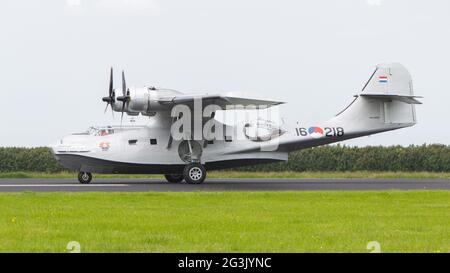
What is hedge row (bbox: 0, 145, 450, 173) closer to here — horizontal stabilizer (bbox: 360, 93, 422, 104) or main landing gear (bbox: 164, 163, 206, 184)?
horizontal stabilizer (bbox: 360, 93, 422, 104)

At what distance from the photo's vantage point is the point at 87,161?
107 ft

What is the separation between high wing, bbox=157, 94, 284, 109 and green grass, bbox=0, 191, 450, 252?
5.44 metres

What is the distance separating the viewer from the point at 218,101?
1213 inches

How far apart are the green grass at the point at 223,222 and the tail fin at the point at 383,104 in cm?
1051

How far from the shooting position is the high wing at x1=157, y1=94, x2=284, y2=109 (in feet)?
97.1

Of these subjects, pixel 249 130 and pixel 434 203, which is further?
pixel 249 130

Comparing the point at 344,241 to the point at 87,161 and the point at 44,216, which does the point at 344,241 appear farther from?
the point at 87,161

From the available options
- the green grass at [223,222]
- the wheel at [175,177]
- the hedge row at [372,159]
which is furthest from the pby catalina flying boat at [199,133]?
the hedge row at [372,159]

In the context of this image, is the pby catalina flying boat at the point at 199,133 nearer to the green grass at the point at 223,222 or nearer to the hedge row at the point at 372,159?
the green grass at the point at 223,222

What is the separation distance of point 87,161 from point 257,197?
1069 cm

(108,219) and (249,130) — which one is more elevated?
(249,130)

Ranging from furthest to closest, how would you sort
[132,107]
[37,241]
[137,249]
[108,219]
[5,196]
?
[132,107] < [5,196] < [108,219] < [37,241] < [137,249]

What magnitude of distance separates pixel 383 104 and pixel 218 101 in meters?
8.67
